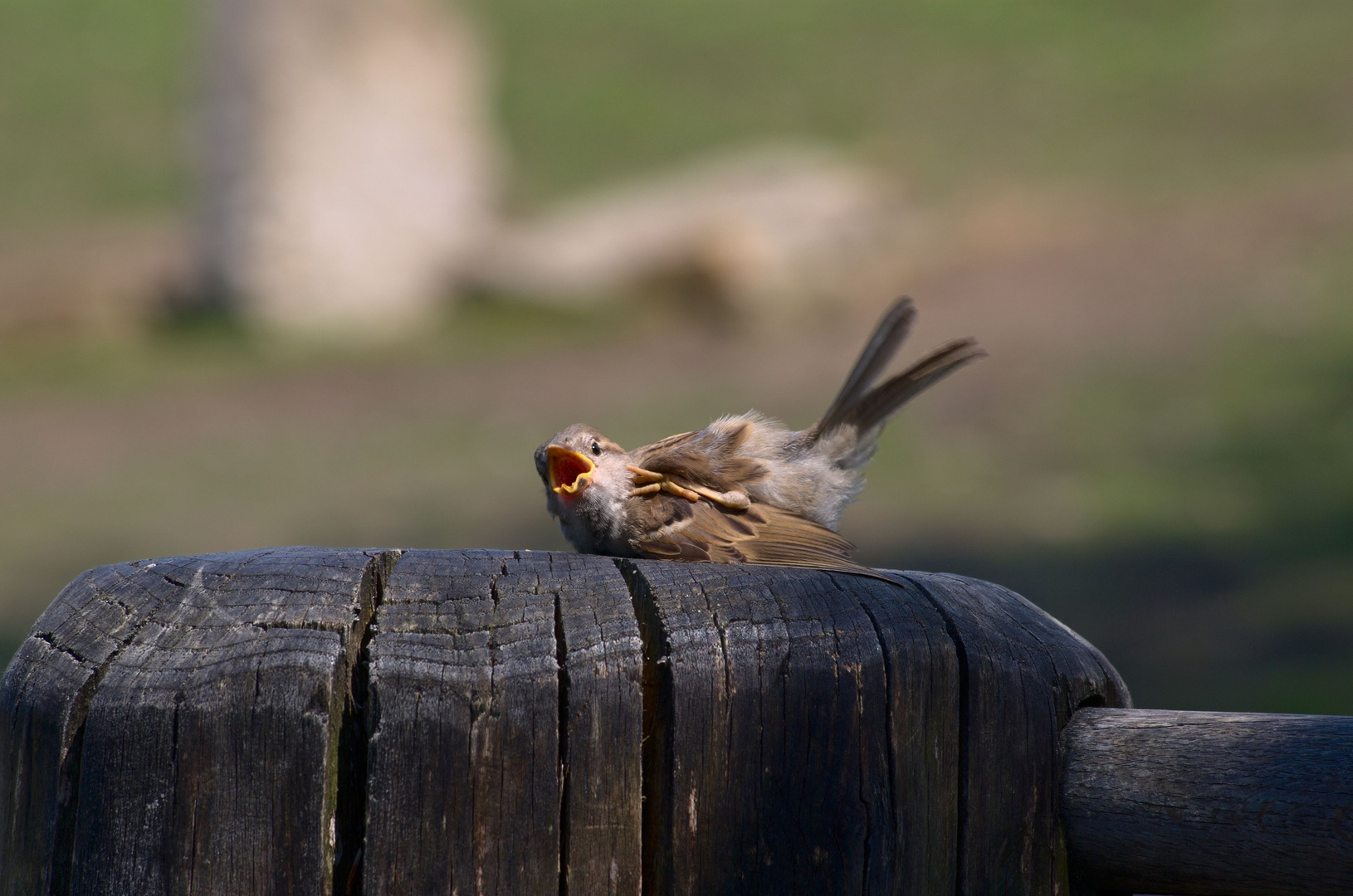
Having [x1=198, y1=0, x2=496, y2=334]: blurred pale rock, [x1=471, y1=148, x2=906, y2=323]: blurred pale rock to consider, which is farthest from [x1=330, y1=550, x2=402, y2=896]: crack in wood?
[x1=198, y1=0, x2=496, y2=334]: blurred pale rock

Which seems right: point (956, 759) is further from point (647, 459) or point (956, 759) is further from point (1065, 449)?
point (1065, 449)

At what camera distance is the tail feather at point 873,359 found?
3248 mm

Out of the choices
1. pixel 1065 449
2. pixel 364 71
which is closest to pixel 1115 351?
pixel 1065 449

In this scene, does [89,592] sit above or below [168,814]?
above

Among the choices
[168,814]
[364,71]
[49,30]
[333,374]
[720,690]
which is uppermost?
[49,30]

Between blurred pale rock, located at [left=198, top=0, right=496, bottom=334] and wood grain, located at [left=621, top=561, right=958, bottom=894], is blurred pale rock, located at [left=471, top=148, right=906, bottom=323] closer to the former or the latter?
blurred pale rock, located at [left=198, top=0, right=496, bottom=334]

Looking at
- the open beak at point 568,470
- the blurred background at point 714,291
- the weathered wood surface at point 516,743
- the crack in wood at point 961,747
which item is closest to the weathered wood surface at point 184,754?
the weathered wood surface at point 516,743

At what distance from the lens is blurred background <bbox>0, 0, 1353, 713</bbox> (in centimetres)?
801

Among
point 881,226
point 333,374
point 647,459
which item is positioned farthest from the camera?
point 881,226

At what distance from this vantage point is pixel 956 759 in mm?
1516

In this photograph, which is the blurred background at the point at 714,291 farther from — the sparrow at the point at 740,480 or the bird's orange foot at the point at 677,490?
the bird's orange foot at the point at 677,490

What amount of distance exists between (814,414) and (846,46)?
50.0ft

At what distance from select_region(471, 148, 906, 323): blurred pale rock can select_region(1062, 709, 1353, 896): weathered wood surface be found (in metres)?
11.2

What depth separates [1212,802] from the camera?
1.48m
